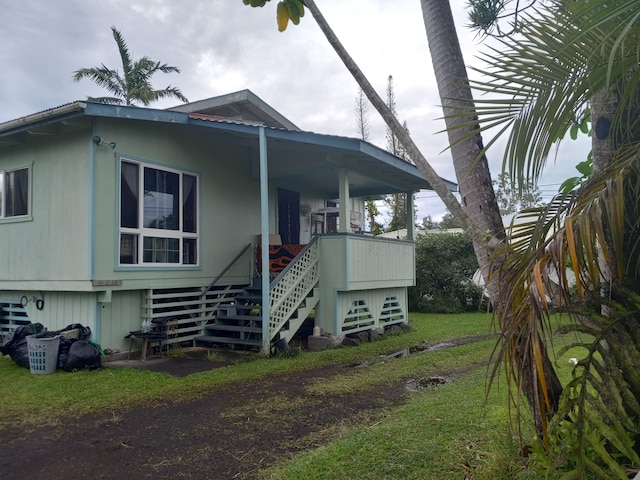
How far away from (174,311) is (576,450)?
7328mm

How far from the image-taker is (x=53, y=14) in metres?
12.6

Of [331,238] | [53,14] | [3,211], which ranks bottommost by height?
[331,238]

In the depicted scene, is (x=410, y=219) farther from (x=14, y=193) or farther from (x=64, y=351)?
(x=14, y=193)

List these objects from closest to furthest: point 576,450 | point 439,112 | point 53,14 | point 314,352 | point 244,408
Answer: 1. point 576,450
2. point 439,112
3. point 244,408
4. point 314,352
5. point 53,14

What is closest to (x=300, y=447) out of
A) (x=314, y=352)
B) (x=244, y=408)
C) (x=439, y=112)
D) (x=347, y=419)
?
(x=347, y=419)

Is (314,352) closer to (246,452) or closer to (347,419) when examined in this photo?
(347,419)

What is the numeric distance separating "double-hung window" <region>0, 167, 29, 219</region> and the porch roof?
1.81 ft

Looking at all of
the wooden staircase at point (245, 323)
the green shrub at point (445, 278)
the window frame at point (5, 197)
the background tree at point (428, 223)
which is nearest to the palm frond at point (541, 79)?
the wooden staircase at point (245, 323)

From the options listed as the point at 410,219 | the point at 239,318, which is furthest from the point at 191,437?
the point at 410,219

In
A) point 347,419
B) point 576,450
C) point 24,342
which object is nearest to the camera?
point 576,450

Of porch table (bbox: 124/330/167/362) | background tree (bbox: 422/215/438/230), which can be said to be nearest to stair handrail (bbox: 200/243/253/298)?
porch table (bbox: 124/330/167/362)

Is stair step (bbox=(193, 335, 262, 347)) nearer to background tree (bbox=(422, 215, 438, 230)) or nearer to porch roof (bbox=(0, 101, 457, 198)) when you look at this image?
porch roof (bbox=(0, 101, 457, 198))

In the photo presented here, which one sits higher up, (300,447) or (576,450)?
(576,450)

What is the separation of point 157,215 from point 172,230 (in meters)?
0.41
